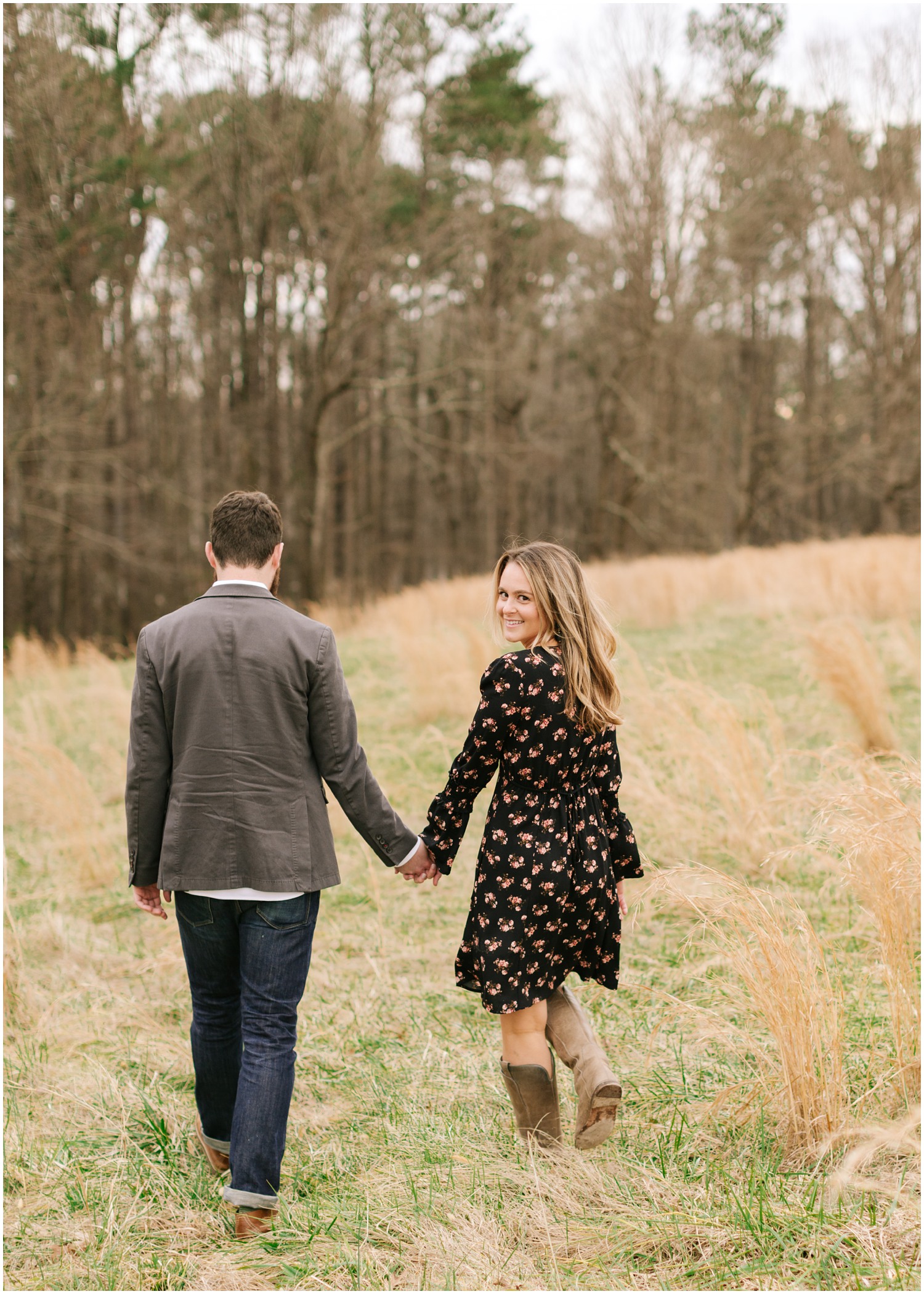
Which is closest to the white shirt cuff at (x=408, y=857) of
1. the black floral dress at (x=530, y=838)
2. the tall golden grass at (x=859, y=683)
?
the black floral dress at (x=530, y=838)

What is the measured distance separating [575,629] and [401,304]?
19.5m

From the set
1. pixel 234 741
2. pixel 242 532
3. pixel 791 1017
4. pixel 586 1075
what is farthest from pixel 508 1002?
pixel 242 532

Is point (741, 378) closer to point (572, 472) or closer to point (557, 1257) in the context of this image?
point (572, 472)

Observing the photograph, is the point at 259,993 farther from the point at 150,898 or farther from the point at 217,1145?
the point at 217,1145

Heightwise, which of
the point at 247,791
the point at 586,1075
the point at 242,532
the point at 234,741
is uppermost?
the point at 242,532

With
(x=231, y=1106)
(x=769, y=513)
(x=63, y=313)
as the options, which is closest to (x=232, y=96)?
(x=63, y=313)

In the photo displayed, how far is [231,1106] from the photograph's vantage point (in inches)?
110

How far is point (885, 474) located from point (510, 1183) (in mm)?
24245

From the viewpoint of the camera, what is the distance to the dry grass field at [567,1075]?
2270 mm

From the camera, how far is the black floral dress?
8.36 ft

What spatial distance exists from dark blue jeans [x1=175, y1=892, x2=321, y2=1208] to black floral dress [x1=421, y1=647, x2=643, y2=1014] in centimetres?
46

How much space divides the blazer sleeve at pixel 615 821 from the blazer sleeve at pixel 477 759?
34cm

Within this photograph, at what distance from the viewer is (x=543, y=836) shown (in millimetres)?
2578

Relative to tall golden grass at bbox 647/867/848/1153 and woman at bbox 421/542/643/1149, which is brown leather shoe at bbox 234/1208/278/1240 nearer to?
woman at bbox 421/542/643/1149
